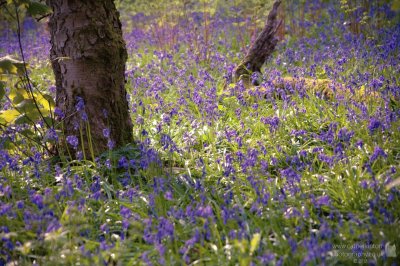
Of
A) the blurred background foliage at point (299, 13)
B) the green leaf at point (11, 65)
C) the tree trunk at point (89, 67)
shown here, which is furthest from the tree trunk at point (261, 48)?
the green leaf at point (11, 65)

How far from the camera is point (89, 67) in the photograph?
3.55 metres

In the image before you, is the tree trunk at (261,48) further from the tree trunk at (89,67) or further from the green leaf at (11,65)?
the green leaf at (11,65)

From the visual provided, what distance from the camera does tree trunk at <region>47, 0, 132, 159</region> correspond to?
11.4 feet

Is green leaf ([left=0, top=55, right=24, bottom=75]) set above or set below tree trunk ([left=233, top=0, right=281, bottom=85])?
above

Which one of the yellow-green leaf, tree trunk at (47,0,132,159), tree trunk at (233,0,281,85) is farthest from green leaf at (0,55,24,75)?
tree trunk at (233,0,281,85)

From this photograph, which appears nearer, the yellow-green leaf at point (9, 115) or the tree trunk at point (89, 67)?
the tree trunk at point (89, 67)

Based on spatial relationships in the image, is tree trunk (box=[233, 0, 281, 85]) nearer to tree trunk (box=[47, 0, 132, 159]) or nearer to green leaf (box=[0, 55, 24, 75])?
tree trunk (box=[47, 0, 132, 159])

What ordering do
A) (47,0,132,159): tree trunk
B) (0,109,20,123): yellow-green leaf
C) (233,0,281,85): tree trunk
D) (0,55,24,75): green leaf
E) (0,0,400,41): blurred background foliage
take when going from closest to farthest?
(0,55,24,75): green leaf
(47,0,132,159): tree trunk
(0,109,20,123): yellow-green leaf
(233,0,281,85): tree trunk
(0,0,400,41): blurred background foliage

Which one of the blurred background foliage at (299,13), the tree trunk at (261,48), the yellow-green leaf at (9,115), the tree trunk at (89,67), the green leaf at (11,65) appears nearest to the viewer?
the green leaf at (11,65)

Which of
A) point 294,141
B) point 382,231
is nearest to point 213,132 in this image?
point 294,141

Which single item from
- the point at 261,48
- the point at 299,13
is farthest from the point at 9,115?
the point at 299,13

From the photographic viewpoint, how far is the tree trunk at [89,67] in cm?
349

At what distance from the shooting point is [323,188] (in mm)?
2867

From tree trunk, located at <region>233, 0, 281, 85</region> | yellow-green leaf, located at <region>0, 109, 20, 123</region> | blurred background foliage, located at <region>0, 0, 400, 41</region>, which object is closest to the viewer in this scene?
yellow-green leaf, located at <region>0, 109, 20, 123</region>
